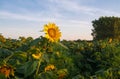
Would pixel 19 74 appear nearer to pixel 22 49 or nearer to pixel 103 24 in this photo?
pixel 22 49

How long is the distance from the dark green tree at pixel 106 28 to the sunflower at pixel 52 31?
26961 millimetres

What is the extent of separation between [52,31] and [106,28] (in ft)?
90.2

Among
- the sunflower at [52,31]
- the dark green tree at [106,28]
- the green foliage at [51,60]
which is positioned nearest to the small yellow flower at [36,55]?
the green foliage at [51,60]

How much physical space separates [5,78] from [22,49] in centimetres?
35

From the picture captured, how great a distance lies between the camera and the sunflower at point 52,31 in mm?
2827

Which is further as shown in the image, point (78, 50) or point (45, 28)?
point (78, 50)

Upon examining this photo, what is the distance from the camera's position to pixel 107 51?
25.4 ft

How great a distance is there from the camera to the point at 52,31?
2941 millimetres

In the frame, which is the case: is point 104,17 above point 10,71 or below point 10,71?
above

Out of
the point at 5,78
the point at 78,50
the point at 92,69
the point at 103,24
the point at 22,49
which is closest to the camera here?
the point at 5,78

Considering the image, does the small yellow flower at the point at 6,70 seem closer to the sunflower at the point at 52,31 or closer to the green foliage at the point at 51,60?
the green foliage at the point at 51,60

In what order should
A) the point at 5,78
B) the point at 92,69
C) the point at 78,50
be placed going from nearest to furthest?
the point at 5,78
the point at 92,69
the point at 78,50

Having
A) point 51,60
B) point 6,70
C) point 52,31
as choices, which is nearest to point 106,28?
point 51,60

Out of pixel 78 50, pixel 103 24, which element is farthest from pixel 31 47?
pixel 103 24
